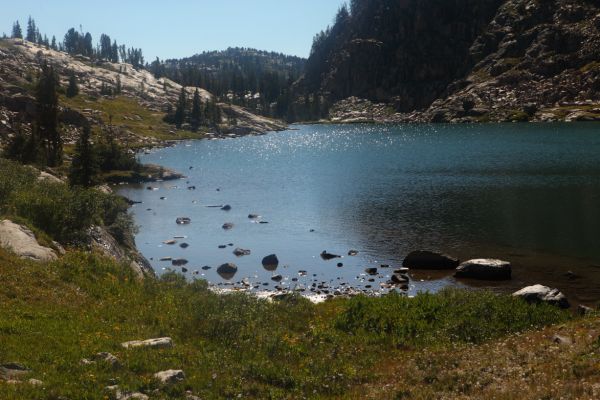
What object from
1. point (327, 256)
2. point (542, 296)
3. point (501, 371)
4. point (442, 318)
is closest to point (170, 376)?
point (501, 371)

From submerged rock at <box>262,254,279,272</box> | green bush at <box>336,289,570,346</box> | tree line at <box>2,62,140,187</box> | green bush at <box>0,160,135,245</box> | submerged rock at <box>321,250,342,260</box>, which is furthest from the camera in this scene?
tree line at <box>2,62,140,187</box>

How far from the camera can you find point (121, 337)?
21516mm

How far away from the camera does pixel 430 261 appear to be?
2083 inches

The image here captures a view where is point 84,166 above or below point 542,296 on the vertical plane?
above

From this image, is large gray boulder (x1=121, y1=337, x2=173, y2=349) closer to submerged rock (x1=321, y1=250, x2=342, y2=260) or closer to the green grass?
the green grass

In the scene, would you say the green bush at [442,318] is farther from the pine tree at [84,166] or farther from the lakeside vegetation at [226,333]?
the pine tree at [84,166]

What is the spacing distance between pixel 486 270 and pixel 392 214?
28.2m

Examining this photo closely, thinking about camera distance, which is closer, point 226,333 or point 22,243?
point 226,333

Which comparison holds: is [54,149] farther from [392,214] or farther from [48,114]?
[392,214]

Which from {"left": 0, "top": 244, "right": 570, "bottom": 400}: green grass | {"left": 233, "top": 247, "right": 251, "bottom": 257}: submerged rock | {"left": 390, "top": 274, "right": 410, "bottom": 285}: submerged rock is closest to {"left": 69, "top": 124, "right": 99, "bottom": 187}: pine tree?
{"left": 233, "top": 247, "right": 251, "bottom": 257}: submerged rock

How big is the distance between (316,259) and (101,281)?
30.8 meters

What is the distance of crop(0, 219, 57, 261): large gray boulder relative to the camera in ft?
100

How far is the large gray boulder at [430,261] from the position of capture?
173 feet

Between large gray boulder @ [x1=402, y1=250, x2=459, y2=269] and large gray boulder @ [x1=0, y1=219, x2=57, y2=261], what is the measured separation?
32256 mm
